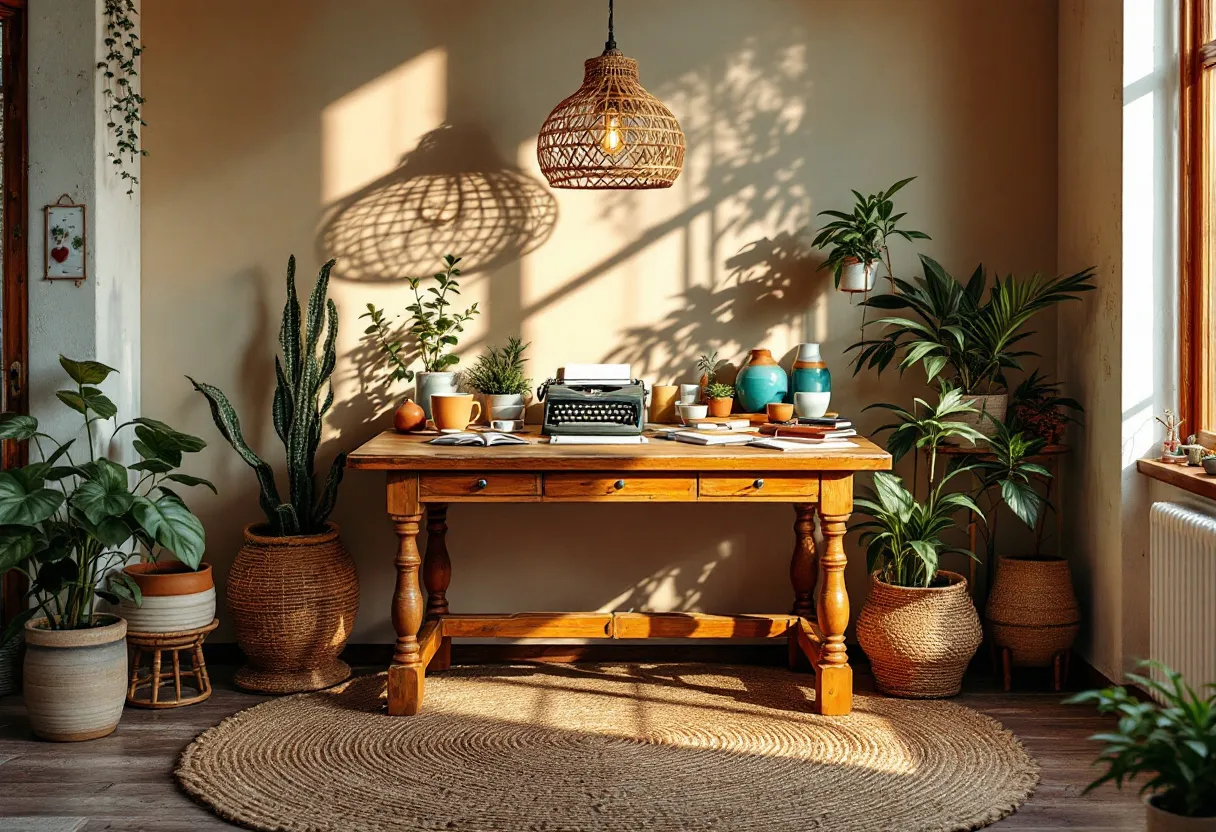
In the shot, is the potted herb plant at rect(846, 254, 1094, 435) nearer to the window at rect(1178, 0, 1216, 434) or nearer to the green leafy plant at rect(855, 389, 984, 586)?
the green leafy plant at rect(855, 389, 984, 586)

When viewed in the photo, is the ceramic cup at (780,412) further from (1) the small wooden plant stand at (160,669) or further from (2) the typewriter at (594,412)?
(1) the small wooden plant stand at (160,669)

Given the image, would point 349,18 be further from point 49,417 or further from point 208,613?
point 208,613

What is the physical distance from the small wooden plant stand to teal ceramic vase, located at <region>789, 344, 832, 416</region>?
2330 millimetres

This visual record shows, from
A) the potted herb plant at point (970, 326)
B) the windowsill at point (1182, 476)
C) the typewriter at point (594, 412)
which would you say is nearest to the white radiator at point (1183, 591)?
the windowsill at point (1182, 476)

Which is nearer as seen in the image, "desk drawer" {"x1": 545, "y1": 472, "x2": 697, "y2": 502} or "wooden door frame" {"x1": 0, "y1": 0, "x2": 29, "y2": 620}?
"desk drawer" {"x1": 545, "y1": 472, "x2": 697, "y2": 502}

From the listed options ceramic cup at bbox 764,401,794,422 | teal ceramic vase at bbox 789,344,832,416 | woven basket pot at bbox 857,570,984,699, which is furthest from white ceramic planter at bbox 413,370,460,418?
woven basket pot at bbox 857,570,984,699

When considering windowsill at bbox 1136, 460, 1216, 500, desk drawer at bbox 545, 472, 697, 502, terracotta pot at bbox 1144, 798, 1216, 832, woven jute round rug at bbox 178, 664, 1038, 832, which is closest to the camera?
terracotta pot at bbox 1144, 798, 1216, 832

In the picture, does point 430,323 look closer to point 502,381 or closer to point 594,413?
point 502,381

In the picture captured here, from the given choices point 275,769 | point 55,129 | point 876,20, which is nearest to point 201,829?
point 275,769

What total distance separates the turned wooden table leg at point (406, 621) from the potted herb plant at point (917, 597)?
5.12 ft

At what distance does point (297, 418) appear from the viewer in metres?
4.41

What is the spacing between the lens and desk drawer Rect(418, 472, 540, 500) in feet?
12.7

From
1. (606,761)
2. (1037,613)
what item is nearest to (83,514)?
(606,761)

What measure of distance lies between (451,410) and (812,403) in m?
1.34
